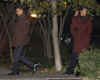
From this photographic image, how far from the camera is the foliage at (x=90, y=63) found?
5.82 m

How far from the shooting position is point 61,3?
25.0 ft

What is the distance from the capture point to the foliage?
5816 millimetres

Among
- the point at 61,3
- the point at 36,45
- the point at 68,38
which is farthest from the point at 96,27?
the point at 61,3

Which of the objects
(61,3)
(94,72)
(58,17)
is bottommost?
(94,72)

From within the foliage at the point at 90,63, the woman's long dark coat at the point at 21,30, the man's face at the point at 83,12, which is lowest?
the foliage at the point at 90,63

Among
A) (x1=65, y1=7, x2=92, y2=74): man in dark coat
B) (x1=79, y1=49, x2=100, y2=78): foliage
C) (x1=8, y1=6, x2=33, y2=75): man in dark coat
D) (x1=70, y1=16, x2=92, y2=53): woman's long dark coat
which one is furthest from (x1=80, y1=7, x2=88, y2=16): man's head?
(x1=8, y1=6, x2=33, y2=75): man in dark coat

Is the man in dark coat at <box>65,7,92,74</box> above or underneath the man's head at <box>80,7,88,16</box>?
underneath

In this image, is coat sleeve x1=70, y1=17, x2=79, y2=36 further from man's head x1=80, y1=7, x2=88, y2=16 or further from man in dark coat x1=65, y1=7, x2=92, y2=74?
man's head x1=80, y1=7, x2=88, y2=16

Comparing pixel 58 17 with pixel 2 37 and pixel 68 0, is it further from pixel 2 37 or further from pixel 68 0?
pixel 2 37

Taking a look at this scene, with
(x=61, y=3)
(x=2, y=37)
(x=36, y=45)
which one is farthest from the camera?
(x=36, y=45)

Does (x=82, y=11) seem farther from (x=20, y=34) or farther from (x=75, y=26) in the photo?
(x=20, y=34)

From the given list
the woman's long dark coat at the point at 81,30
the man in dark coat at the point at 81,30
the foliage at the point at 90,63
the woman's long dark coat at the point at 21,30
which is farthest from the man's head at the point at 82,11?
the woman's long dark coat at the point at 21,30

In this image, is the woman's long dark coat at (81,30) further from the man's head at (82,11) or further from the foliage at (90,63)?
the foliage at (90,63)

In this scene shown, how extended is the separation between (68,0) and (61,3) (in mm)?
614
